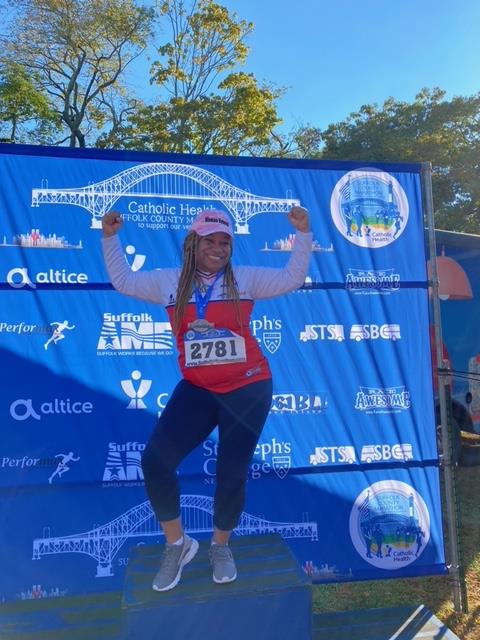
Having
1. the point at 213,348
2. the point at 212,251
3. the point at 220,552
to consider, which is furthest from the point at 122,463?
the point at 212,251

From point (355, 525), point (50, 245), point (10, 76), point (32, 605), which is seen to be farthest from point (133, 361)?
point (10, 76)

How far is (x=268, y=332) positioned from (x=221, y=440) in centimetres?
113

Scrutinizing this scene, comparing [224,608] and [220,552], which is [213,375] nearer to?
[220,552]

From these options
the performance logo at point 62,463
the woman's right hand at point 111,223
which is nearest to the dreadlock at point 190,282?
the woman's right hand at point 111,223

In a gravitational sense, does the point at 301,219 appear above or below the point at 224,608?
above

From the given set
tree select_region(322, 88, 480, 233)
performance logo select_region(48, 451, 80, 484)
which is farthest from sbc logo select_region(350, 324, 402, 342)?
tree select_region(322, 88, 480, 233)

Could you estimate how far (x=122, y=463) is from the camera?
3.30 m

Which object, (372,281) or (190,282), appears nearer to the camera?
(190,282)

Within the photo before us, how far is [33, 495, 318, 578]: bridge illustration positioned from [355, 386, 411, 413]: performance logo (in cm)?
79

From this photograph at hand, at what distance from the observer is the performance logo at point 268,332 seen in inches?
137

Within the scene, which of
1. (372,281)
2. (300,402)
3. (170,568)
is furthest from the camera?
(372,281)

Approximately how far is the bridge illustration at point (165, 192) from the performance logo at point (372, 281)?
1.93 feet

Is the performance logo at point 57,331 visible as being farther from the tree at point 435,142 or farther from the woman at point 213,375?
the tree at point 435,142

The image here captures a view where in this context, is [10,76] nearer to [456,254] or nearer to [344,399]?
[456,254]
